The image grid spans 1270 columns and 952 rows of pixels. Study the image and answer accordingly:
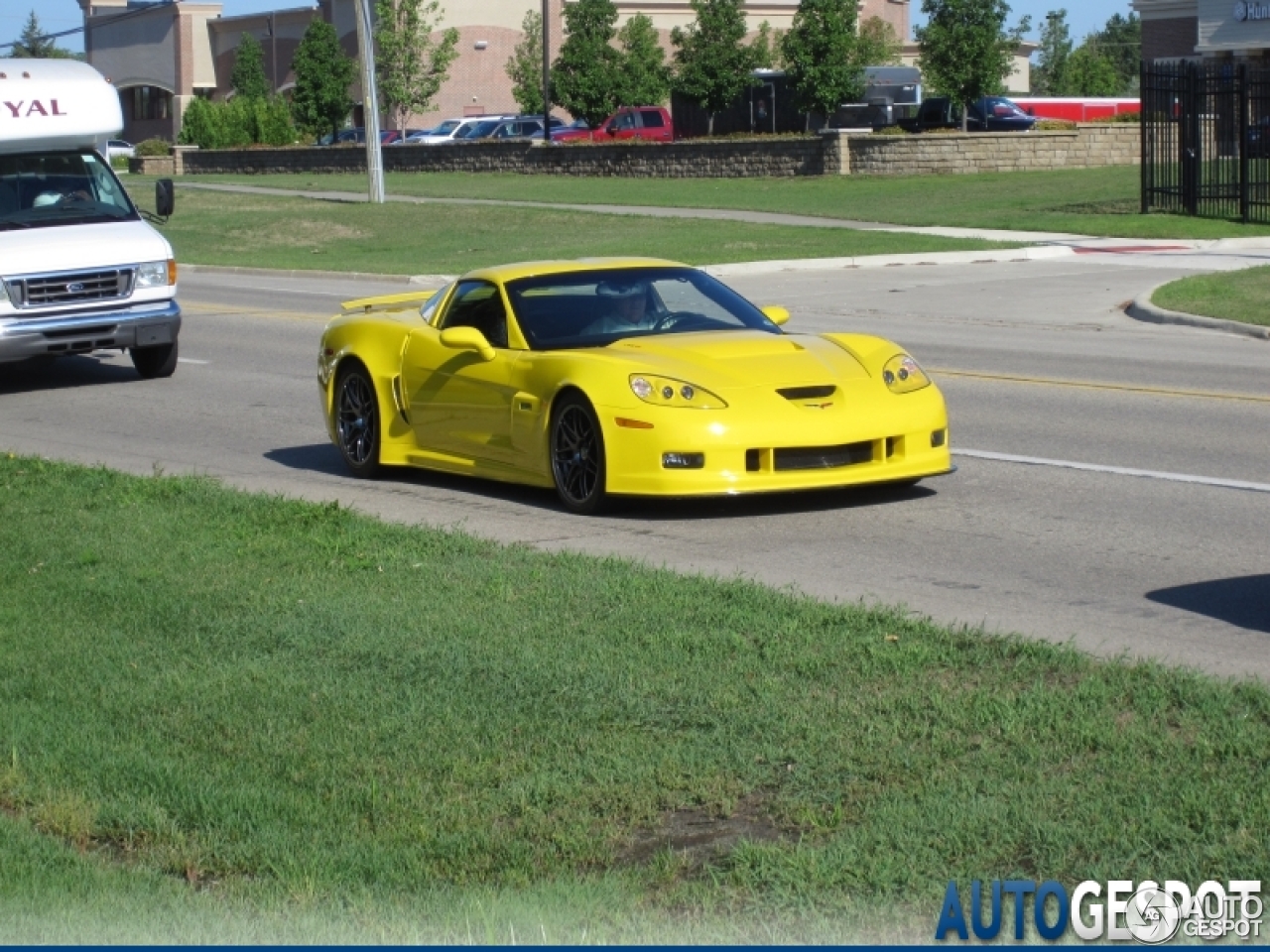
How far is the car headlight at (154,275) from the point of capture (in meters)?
17.1

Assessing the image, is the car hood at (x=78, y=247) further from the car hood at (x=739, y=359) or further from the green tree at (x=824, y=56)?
the green tree at (x=824, y=56)

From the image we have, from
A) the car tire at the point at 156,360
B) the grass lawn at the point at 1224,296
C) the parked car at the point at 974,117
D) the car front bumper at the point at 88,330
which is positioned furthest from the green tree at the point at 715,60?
the car front bumper at the point at 88,330

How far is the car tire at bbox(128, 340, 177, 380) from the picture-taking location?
17.5 metres

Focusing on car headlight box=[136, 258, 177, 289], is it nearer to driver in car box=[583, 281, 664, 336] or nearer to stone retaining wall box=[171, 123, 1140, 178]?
driver in car box=[583, 281, 664, 336]

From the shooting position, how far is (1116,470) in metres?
11.1

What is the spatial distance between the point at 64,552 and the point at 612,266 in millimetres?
3858

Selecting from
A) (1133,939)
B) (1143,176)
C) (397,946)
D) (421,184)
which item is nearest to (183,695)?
(397,946)

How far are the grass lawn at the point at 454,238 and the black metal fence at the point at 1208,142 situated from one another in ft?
19.4

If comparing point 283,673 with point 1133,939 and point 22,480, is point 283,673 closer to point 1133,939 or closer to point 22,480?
point 1133,939

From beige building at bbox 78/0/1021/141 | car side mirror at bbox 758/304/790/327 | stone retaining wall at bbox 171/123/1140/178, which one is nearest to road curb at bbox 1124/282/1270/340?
car side mirror at bbox 758/304/790/327

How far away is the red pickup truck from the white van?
4607cm

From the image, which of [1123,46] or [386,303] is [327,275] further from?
[1123,46]

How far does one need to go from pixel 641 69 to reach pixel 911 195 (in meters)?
23.7

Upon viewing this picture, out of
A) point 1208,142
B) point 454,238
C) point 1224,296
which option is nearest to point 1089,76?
point 1208,142
